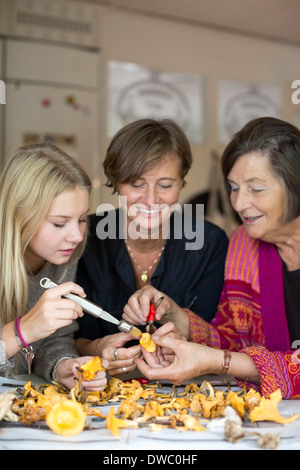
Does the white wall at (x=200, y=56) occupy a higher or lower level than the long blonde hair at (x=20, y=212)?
higher

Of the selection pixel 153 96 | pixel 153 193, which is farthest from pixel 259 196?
pixel 153 96

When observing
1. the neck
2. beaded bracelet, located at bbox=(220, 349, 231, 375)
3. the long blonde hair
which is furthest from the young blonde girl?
the neck

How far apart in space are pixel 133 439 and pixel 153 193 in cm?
89

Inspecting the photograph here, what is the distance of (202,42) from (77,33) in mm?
1272

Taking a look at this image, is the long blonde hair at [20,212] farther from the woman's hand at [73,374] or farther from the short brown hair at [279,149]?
the short brown hair at [279,149]

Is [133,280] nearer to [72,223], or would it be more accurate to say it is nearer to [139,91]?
[72,223]

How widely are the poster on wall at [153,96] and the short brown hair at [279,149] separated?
9.68 ft

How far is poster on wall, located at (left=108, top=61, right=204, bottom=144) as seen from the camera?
15.4 ft

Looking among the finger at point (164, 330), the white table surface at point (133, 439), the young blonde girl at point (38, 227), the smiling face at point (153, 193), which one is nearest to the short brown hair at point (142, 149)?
the smiling face at point (153, 193)

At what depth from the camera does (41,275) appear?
1656 mm

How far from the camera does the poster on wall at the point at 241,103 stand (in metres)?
5.26

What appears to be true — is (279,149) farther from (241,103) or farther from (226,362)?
(241,103)

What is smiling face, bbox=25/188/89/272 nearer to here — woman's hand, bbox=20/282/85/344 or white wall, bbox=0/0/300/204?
woman's hand, bbox=20/282/85/344
